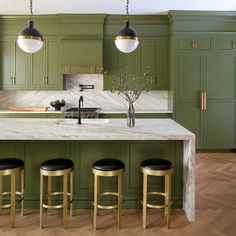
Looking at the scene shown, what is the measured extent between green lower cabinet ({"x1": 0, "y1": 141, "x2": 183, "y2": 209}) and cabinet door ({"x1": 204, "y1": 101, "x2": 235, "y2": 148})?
113 inches

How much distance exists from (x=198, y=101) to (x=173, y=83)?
62 centimetres

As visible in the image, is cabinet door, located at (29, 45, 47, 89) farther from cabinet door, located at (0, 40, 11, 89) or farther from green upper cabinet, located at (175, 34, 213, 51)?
green upper cabinet, located at (175, 34, 213, 51)

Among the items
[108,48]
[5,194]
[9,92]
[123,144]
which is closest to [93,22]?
[108,48]

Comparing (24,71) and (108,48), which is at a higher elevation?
(108,48)

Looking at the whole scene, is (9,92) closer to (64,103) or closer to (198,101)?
(64,103)

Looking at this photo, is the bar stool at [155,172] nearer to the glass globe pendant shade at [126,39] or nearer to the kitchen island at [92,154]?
the kitchen island at [92,154]

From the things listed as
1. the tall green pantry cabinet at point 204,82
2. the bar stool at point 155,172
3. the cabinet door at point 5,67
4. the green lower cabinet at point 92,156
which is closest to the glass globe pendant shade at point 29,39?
the green lower cabinet at point 92,156

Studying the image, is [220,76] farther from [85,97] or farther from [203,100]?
[85,97]

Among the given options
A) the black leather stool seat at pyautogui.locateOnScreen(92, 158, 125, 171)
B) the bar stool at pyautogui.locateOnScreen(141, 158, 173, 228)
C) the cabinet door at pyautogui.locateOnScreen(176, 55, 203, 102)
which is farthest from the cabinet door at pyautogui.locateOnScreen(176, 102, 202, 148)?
the black leather stool seat at pyautogui.locateOnScreen(92, 158, 125, 171)

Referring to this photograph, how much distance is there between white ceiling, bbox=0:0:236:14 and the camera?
4.89 meters

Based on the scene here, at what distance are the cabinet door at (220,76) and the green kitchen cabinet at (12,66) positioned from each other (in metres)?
3.72

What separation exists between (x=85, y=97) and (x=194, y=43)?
255 centimetres

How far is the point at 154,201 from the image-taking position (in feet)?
9.85

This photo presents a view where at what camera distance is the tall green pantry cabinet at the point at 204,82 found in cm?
544
